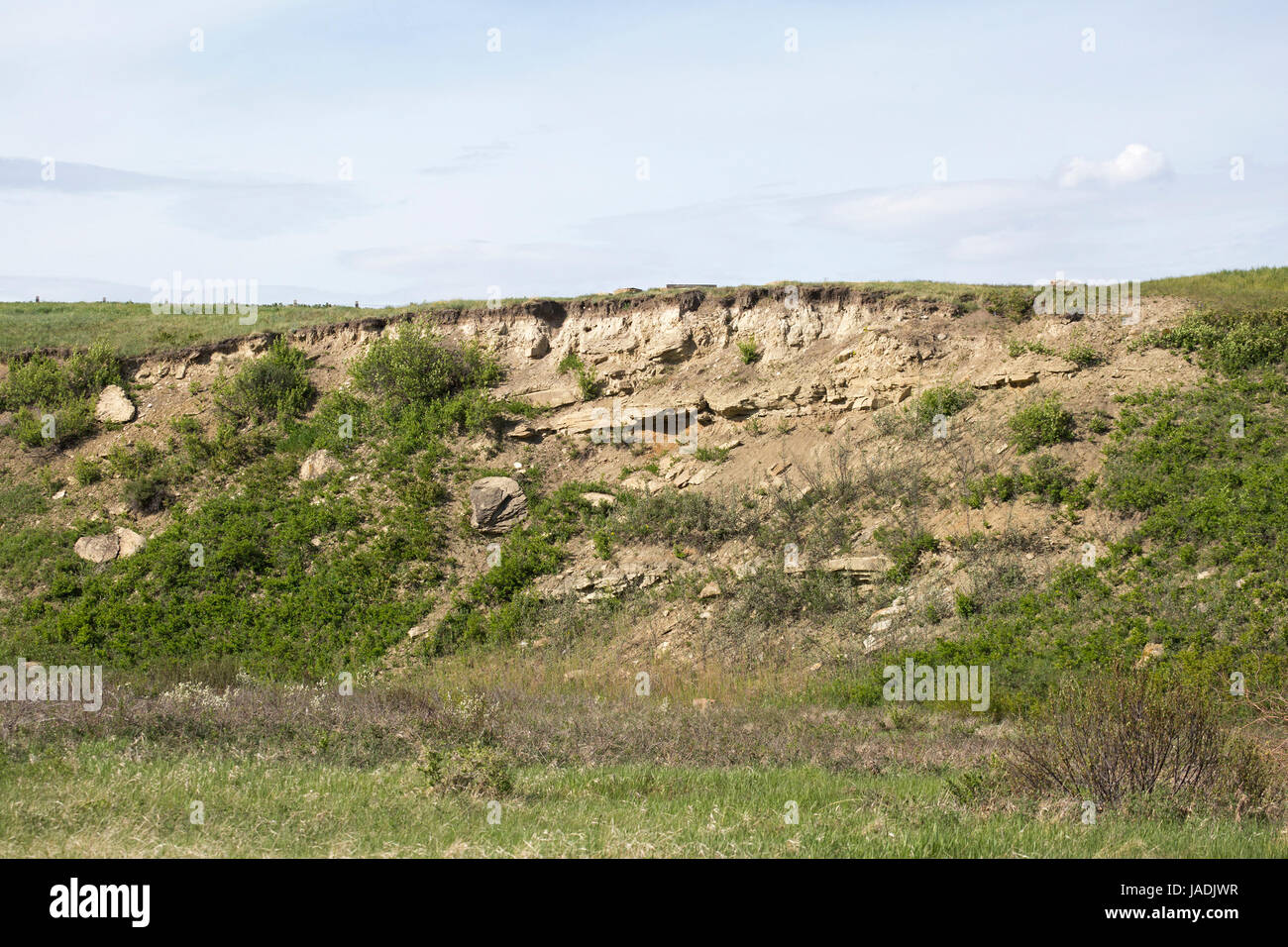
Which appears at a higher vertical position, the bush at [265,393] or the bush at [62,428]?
the bush at [265,393]

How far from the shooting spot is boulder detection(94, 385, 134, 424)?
2866cm

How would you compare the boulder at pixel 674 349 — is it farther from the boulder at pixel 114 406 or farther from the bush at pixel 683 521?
the boulder at pixel 114 406

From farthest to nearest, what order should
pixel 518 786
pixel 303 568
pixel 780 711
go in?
pixel 303 568 < pixel 780 711 < pixel 518 786

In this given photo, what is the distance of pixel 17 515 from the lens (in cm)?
2645

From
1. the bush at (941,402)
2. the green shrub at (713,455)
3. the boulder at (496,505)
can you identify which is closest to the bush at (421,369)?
the boulder at (496,505)

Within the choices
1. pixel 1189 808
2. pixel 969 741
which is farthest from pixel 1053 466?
pixel 1189 808

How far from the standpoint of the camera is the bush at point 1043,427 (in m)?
20.4

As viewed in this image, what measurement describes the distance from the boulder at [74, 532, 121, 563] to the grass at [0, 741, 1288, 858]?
15.3m

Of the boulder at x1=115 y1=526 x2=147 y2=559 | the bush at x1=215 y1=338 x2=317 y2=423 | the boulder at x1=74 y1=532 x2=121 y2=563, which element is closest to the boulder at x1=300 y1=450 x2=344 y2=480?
the bush at x1=215 y1=338 x2=317 y2=423

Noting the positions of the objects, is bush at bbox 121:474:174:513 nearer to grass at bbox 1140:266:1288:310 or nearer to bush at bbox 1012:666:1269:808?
bush at bbox 1012:666:1269:808

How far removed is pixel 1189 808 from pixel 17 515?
2847cm

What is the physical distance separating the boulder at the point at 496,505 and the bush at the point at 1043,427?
37.9ft

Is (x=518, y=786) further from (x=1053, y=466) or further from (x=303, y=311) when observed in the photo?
(x=303, y=311)

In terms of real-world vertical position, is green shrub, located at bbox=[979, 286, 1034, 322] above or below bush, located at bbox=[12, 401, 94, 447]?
above
